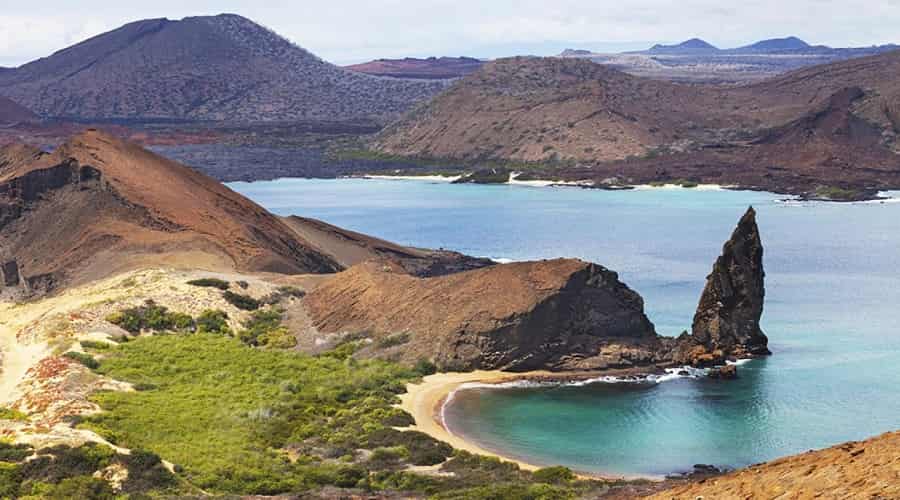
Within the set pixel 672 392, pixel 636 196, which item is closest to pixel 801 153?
pixel 636 196

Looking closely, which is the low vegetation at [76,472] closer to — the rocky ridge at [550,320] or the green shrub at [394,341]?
the rocky ridge at [550,320]

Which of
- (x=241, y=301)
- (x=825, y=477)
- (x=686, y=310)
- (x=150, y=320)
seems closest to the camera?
(x=825, y=477)

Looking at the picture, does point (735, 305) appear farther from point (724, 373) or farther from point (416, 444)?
point (416, 444)

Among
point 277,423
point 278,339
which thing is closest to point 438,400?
point 277,423

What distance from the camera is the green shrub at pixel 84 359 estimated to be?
194 feet

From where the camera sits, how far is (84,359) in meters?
59.8

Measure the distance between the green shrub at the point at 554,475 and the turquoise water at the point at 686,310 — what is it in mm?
3474

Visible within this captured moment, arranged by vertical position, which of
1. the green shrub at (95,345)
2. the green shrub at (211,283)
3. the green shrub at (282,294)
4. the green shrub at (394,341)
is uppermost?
the green shrub at (211,283)

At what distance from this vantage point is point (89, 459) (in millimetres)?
42281

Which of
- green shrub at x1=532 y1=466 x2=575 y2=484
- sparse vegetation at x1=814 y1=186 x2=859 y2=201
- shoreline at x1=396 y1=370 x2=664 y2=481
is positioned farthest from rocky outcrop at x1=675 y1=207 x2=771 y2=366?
sparse vegetation at x1=814 y1=186 x2=859 y2=201

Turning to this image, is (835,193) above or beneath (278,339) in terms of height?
above

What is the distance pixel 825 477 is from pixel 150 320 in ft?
157

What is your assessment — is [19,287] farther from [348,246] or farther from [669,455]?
[669,455]

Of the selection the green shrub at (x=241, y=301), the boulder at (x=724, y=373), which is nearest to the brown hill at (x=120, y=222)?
the green shrub at (x=241, y=301)
